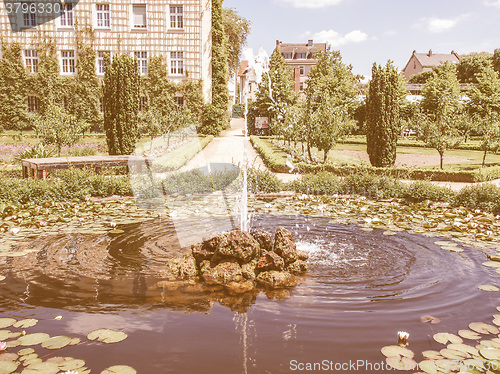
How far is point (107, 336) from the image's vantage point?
13.4 ft

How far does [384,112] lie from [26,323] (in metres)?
14.5

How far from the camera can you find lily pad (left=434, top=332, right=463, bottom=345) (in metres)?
4.05

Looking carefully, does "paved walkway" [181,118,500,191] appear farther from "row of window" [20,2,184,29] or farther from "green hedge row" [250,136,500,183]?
"row of window" [20,2,184,29]

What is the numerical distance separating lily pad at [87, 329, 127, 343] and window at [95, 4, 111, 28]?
95.6 ft

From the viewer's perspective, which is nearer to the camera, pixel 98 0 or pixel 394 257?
pixel 394 257

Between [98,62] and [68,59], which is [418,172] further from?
[68,59]

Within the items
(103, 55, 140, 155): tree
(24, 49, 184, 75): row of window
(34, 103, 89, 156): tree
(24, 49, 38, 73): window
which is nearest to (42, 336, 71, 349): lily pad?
(103, 55, 140, 155): tree

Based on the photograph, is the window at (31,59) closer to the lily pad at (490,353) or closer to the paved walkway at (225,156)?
the paved walkway at (225,156)

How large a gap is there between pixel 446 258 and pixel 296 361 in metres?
3.91

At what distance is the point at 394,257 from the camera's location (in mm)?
6555

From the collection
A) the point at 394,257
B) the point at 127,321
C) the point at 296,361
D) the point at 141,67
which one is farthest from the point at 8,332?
the point at 141,67

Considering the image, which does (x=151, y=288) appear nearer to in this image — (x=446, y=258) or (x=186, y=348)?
(x=186, y=348)

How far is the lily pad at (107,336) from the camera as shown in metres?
4.04

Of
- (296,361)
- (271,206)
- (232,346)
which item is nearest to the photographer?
(296,361)
